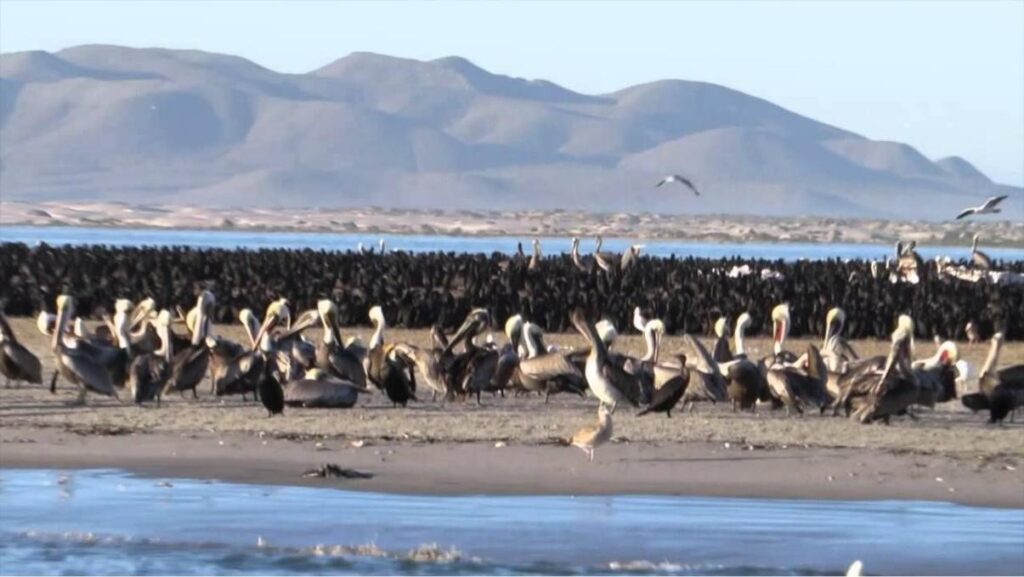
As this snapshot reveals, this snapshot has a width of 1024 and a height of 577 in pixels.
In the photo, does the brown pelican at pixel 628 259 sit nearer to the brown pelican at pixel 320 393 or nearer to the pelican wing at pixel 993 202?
the pelican wing at pixel 993 202

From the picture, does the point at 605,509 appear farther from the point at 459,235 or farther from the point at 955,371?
the point at 459,235

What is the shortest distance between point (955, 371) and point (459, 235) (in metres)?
98.7

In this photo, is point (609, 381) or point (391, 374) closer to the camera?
point (609, 381)

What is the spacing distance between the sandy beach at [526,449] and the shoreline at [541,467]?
14 millimetres

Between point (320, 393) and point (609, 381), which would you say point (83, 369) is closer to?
point (320, 393)

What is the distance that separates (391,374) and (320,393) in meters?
0.71

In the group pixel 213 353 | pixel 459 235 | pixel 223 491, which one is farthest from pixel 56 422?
pixel 459 235

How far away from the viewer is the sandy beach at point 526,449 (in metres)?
12.8

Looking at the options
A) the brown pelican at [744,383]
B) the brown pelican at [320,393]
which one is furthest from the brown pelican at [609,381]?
the brown pelican at [320,393]

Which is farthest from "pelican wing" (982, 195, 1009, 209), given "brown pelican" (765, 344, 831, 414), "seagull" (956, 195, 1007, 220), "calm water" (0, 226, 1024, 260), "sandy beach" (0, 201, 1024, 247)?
"sandy beach" (0, 201, 1024, 247)

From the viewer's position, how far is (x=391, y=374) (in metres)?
16.5

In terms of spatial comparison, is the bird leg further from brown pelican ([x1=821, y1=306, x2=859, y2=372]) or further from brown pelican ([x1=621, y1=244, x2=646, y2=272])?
brown pelican ([x1=621, y1=244, x2=646, y2=272])

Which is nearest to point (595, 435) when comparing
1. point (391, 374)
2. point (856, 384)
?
point (856, 384)

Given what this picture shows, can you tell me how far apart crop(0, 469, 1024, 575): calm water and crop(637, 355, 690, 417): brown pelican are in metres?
3.14
